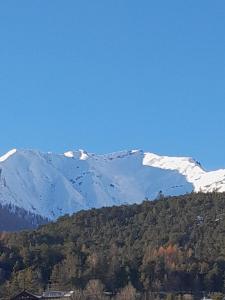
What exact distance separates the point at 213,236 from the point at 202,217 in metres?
13.4

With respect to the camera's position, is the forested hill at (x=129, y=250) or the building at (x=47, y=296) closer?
the building at (x=47, y=296)

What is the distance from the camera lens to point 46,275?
5689 inches

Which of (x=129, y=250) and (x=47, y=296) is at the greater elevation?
(x=129, y=250)

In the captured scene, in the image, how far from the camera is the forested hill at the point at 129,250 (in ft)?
459

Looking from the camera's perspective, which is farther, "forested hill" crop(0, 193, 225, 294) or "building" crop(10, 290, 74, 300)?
"forested hill" crop(0, 193, 225, 294)

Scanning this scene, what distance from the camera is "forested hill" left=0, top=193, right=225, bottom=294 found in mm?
139875

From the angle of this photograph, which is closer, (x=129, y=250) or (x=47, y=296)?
(x=47, y=296)

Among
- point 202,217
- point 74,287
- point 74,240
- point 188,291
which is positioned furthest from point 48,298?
point 202,217

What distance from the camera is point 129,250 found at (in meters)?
157

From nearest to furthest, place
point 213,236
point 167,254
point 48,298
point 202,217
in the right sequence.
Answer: point 48,298, point 167,254, point 213,236, point 202,217

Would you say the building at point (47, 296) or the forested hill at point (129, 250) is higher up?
the forested hill at point (129, 250)

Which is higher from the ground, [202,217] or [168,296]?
[202,217]

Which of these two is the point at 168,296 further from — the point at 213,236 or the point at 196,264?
the point at 213,236

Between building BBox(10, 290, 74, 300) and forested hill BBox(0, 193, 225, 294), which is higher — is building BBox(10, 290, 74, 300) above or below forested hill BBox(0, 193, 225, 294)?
below
